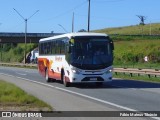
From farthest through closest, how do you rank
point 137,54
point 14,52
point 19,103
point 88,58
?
point 14,52, point 137,54, point 88,58, point 19,103

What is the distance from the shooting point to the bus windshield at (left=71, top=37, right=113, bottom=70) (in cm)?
2605

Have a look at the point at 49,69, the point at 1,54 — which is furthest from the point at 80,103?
the point at 1,54

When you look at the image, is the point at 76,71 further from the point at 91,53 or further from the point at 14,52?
the point at 14,52

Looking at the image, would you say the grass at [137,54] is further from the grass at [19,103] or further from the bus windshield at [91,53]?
the grass at [19,103]

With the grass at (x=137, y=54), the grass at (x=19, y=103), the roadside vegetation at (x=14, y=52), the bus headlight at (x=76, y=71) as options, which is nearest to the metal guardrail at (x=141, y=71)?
the bus headlight at (x=76, y=71)

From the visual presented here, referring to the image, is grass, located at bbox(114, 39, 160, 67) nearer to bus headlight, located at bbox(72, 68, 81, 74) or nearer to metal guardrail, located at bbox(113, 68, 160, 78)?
metal guardrail, located at bbox(113, 68, 160, 78)

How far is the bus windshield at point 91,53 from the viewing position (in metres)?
26.0

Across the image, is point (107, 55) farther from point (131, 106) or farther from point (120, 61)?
point (120, 61)

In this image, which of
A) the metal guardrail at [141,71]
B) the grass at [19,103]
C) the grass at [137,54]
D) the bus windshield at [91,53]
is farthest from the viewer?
the grass at [137,54]

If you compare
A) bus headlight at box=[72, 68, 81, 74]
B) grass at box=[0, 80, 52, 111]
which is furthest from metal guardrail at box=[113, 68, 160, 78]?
grass at box=[0, 80, 52, 111]

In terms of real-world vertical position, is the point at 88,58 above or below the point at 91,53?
below

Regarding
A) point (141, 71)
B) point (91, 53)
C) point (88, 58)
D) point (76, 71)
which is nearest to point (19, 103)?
point (76, 71)

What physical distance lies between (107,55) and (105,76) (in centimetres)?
113

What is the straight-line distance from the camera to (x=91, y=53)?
26.1 metres
